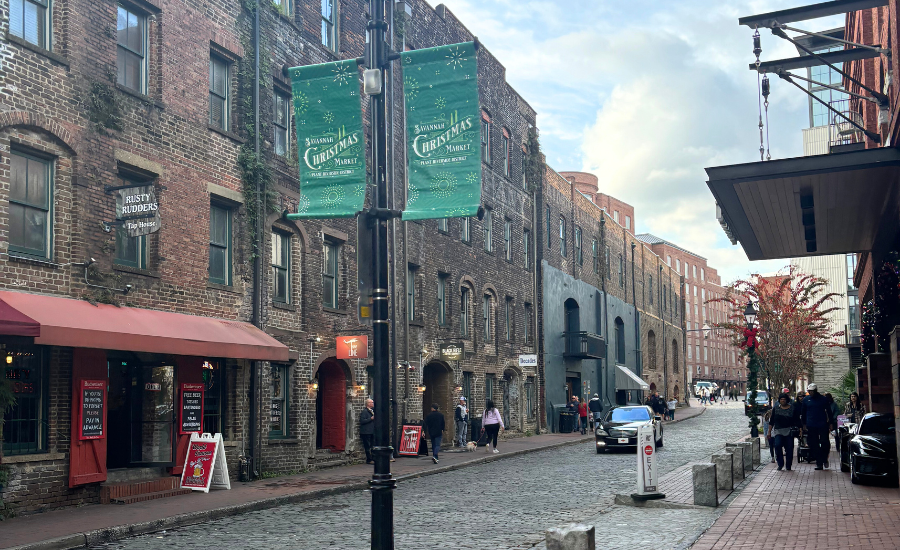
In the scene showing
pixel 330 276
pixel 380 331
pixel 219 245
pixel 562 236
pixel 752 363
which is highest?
pixel 562 236

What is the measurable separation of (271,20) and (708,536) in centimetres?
1523

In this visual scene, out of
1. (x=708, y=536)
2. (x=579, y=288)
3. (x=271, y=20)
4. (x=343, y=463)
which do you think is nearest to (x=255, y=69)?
(x=271, y=20)

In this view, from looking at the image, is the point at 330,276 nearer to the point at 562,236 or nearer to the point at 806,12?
the point at 806,12

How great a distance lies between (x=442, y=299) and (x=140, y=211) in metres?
16.6

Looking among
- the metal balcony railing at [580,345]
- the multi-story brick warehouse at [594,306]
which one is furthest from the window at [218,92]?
the metal balcony railing at [580,345]

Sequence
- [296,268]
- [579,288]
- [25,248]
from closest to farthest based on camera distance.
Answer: [25,248] → [296,268] → [579,288]

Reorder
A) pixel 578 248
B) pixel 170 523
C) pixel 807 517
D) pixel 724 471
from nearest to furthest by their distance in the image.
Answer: pixel 807 517 < pixel 170 523 < pixel 724 471 < pixel 578 248

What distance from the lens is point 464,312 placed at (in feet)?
107

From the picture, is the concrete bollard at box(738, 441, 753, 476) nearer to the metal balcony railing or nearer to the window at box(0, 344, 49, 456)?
the window at box(0, 344, 49, 456)

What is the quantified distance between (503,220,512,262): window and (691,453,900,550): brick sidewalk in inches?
784

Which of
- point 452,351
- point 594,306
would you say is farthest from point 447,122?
point 594,306

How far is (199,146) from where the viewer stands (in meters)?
18.1

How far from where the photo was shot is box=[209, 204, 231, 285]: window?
18672 mm

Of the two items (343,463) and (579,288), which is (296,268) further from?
(579,288)
